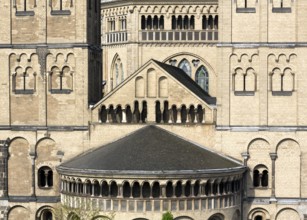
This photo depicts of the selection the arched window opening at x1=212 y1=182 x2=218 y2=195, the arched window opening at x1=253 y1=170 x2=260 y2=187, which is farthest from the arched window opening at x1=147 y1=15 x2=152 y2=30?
the arched window opening at x1=212 y1=182 x2=218 y2=195

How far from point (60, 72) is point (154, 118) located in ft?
22.3

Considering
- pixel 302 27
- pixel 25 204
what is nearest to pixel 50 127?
pixel 25 204

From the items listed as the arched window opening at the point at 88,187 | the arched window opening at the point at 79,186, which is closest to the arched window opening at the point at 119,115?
the arched window opening at the point at 79,186

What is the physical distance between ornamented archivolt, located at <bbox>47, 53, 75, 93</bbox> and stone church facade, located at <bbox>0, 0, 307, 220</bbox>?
0.21ft

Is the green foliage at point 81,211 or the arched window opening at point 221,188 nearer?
the green foliage at point 81,211

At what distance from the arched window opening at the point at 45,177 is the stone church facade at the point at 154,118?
0.09 metres

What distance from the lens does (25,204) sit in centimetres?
6125

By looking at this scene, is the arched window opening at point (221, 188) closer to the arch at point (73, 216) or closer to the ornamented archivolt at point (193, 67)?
the arch at point (73, 216)

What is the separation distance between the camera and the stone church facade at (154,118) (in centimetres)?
5681

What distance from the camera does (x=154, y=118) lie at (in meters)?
60.1

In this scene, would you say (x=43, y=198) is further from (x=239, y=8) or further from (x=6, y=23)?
(x=239, y=8)

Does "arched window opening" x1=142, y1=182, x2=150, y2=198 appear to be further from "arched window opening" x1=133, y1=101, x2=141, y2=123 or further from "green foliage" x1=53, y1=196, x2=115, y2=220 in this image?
"arched window opening" x1=133, y1=101, x2=141, y2=123

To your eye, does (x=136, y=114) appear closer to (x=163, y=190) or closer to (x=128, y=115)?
(x=128, y=115)

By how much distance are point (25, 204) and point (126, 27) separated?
23600 millimetres
